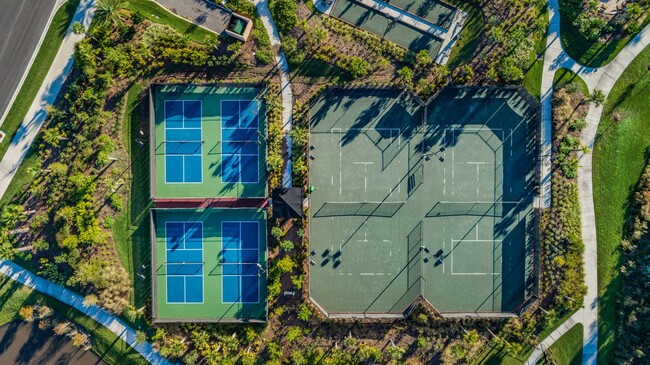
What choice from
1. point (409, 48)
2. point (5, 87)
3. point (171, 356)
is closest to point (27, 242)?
point (5, 87)

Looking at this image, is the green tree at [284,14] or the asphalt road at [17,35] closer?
the green tree at [284,14]

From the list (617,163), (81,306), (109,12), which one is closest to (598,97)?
(617,163)

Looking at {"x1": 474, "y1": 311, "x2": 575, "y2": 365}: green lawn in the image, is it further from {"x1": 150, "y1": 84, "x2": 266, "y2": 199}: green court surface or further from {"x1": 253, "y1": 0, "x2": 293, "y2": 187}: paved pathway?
{"x1": 150, "y1": 84, "x2": 266, "y2": 199}: green court surface

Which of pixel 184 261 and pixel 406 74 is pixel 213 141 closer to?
pixel 184 261

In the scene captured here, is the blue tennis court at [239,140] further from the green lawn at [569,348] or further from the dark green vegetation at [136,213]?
the green lawn at [569,348]

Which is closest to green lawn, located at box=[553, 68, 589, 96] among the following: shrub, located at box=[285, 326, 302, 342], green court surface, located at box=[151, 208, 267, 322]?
green court surface, located at box=[151, 208, 267, 322]

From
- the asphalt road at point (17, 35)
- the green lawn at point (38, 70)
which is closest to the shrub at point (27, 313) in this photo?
the green lawn at point (38, 70)
